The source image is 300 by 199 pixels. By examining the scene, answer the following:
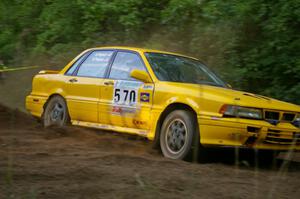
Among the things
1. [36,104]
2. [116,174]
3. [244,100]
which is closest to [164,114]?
[244,100]

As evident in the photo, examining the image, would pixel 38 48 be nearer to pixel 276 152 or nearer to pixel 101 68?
pixel 101 68

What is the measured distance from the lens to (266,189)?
5285 mm

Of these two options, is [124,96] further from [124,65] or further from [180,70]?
[180,70]

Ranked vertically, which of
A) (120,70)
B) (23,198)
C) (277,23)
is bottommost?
(23,198)

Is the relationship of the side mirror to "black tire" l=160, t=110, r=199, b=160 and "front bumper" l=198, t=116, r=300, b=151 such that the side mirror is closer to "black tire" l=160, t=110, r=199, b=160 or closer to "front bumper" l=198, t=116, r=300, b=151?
"black tire" l=160, t=110, r=199, b=160

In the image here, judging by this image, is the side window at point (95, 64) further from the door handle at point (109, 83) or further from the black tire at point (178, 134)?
the black tire at point (178, 134)

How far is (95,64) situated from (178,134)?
2285mm

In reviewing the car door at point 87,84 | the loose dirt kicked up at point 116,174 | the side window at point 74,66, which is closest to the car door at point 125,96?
the car door at point 87,84

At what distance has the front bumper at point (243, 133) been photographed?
21.8 ft

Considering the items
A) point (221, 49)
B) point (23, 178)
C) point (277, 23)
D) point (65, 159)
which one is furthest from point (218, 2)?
point (23, 178)

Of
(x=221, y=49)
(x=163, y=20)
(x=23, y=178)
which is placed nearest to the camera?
(x=23, y=178)

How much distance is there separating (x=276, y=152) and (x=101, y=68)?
2973 mm

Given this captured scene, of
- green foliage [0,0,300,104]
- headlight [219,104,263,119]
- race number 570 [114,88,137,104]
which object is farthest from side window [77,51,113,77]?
green foliage [0,0,300,104]

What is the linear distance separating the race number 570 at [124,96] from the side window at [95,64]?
578mm
